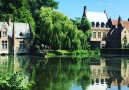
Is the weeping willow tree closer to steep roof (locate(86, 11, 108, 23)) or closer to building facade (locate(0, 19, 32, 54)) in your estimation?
building facade (locate(0, 19, 32, 54))

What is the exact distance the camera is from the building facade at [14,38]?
56.3 m

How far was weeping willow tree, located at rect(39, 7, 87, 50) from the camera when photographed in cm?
5412

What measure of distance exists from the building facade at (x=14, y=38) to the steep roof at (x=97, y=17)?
2165 cm

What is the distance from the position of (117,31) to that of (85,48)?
54.0 ft

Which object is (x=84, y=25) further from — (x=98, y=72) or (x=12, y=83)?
(x=12, y=83)

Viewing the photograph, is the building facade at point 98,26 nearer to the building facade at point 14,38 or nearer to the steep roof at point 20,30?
the steep roof at point 20,30

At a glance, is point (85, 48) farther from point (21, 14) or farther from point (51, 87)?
point (51, 87)

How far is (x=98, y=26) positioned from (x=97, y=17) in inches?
90.2

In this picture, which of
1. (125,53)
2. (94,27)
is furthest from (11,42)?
(94,27)

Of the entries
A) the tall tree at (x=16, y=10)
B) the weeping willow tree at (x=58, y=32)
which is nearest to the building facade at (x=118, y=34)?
the weeping willow tree at (x=58, y=32)

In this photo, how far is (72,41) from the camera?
2170 inches

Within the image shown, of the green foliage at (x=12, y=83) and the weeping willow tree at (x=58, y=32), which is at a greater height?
the weeping willow tree at (x=58, y=32)

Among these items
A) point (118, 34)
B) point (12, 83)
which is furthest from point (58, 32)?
point (12, 83)

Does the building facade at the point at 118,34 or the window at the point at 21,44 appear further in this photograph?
the building facade at the point at 118,34
